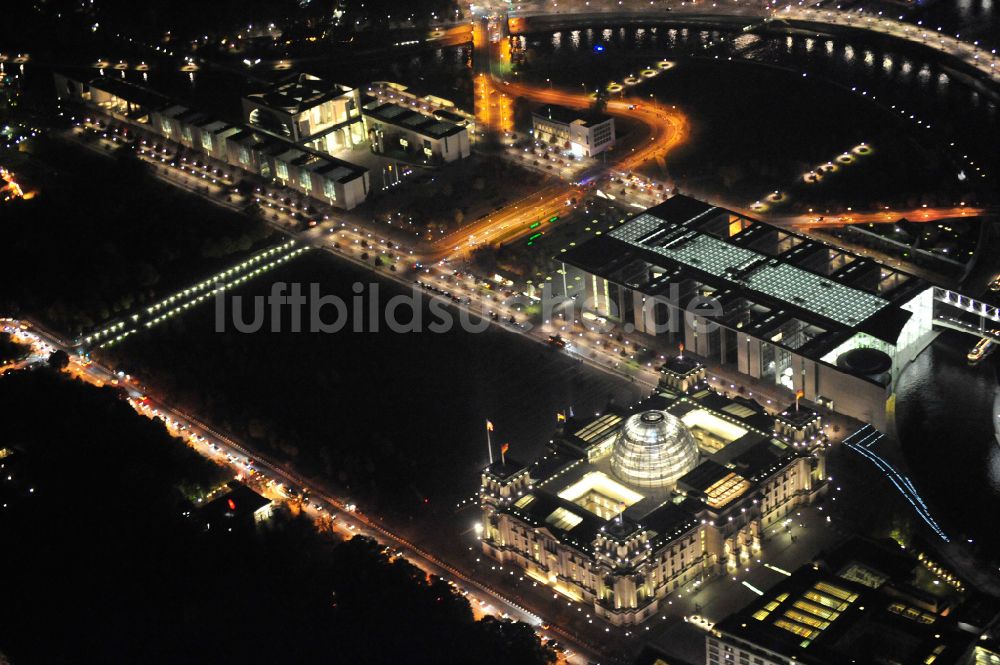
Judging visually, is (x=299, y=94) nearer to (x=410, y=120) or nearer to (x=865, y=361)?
(x=410, y=120)

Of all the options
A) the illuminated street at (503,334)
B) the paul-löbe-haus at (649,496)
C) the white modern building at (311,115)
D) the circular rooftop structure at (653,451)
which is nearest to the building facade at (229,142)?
the illuminated street at (503,334)

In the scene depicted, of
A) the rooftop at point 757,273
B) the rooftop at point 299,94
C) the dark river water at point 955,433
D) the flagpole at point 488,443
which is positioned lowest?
the dark river water at point 955,433

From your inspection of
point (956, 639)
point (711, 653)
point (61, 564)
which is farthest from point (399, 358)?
point (956, 639)

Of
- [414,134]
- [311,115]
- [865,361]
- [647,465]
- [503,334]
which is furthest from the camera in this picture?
[311,115]

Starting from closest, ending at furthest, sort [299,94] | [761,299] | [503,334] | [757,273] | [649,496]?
[649,496], [761,299], [757,273], [503,334], [299,94]

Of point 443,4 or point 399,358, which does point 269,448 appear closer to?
point 399,358

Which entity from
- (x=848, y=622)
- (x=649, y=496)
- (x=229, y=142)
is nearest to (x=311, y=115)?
(x=229, y=142)

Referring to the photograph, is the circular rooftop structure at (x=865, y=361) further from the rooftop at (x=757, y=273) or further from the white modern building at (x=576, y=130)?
the white modern building at (x=576, y=130)
